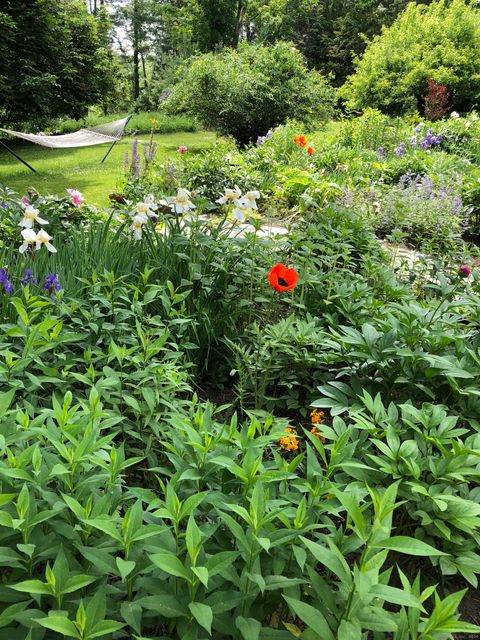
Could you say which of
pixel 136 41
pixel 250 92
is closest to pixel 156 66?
pixel 136 41

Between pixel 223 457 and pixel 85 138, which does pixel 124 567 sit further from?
pixel 85 138

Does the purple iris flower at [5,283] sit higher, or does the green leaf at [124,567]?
the purple iris flower at [5,283]

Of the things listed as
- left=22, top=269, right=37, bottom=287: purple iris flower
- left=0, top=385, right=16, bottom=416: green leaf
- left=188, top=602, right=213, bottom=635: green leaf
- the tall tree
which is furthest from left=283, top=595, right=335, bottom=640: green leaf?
the tall tree

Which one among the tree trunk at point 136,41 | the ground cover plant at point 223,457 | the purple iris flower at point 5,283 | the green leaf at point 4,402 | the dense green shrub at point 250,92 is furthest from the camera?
the tree trunk at point 136,41

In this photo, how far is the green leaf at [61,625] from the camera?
2.16ft

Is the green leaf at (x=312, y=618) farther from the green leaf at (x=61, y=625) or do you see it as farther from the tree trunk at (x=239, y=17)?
the tree trunk at (x=239, y=17)

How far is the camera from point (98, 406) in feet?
3.81

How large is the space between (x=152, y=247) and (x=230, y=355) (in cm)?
65

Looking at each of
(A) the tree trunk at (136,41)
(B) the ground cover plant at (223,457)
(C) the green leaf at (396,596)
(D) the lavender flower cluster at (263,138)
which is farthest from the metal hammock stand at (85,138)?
(A) the tree trunk at (136,41)

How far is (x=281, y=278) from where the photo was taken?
1838 mm

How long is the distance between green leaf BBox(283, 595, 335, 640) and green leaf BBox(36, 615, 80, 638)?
0.99 ft

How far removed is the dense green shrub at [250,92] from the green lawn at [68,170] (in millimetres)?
1013

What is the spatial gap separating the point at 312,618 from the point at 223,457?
12.8 inches

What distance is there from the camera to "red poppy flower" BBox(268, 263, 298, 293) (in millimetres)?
1796
